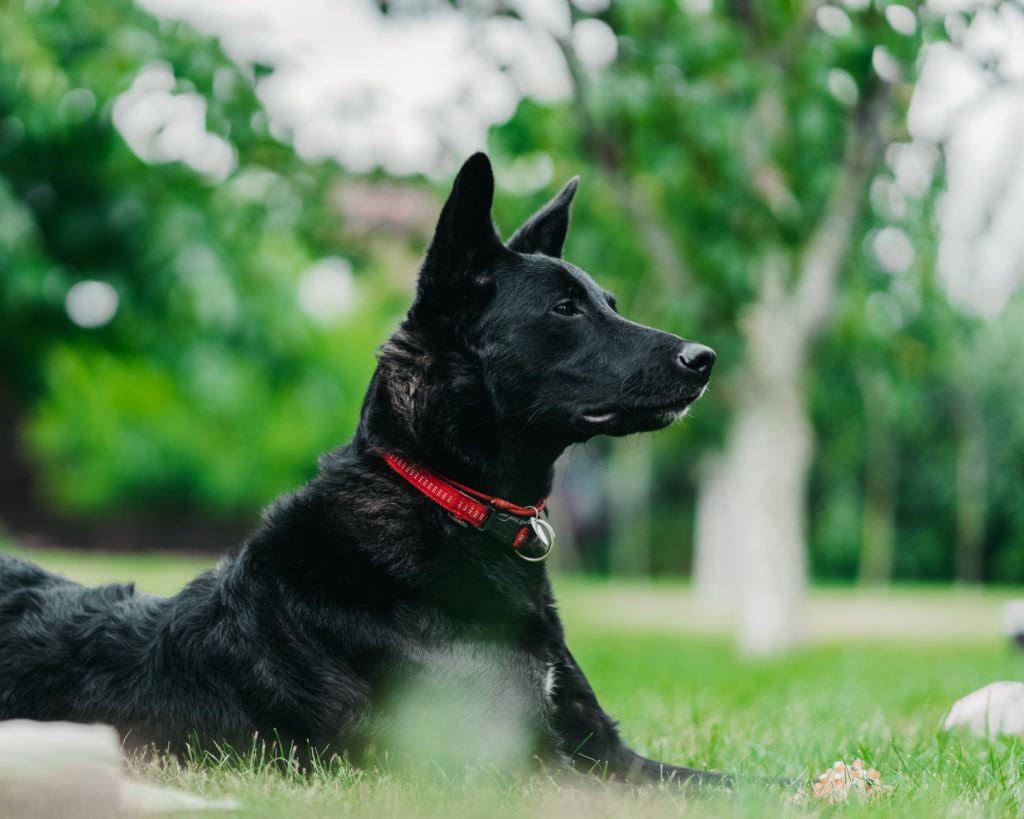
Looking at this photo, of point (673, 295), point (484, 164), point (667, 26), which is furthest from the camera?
point (673, 295)

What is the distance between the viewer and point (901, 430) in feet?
107

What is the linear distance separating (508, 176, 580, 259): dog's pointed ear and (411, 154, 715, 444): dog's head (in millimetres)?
509

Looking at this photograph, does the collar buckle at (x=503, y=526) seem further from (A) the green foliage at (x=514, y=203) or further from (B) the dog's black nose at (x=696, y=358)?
(A) the green foliage at (x=514, y=203)

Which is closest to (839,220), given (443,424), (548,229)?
(548,229)

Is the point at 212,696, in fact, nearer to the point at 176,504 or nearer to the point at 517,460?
the point at 517,460

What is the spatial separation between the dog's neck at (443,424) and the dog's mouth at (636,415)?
193mm

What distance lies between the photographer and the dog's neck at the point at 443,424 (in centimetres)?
345

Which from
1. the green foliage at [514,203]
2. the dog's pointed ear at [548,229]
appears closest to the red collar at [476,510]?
the dog's pointed ear at [548,229]

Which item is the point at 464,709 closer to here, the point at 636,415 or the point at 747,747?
the point at 636,415

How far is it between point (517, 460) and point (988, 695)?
2.28 meters

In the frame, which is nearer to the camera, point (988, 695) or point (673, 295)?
point (988, 695)

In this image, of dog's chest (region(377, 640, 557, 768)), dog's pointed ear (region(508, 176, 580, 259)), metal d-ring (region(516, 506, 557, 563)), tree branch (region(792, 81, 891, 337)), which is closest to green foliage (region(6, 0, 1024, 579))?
tree branch (region(792, 81, 891, 337))

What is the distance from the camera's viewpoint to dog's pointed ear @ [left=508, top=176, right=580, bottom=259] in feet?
13.8

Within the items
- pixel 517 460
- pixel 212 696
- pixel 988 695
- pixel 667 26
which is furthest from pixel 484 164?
pixel 667 26
